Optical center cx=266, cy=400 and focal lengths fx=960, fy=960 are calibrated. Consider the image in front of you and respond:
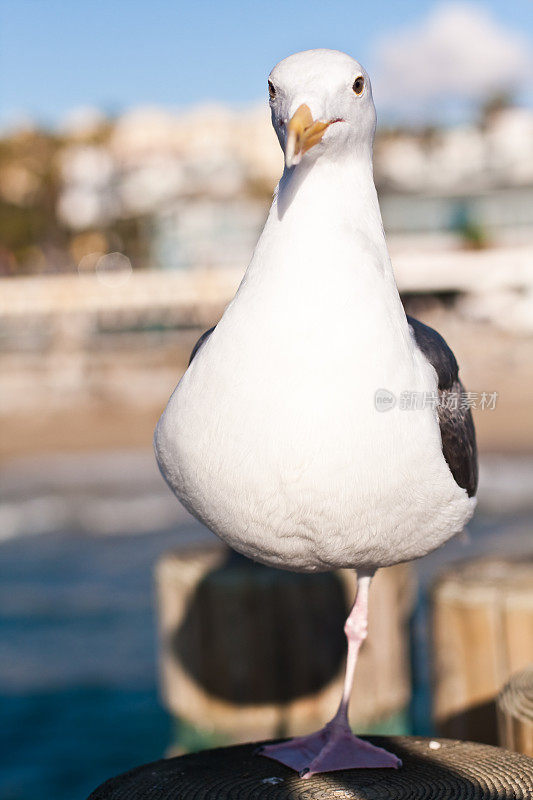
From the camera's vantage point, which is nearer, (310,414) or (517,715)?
→ (310,414)

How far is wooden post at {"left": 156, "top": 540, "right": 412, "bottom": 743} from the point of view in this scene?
21.5ft

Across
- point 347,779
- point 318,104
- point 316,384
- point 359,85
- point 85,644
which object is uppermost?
point 359,85

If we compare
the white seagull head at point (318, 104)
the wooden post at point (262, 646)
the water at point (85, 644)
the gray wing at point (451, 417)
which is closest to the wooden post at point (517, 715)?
the gray wing at point (451, 417)

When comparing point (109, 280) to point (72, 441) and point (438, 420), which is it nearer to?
point (72, 441)

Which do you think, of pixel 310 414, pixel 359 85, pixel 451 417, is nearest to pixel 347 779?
pixel 451 417

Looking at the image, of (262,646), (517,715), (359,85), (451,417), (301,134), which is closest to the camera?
(301,134)

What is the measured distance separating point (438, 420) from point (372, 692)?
4.04 m

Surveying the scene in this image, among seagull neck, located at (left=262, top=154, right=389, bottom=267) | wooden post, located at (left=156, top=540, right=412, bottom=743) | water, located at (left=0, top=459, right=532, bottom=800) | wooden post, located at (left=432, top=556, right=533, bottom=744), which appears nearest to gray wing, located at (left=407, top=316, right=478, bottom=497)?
seagull neck, located at (left=262, top=154, right=389, bottom=267)

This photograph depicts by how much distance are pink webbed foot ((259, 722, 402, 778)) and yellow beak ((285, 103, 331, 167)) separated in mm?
2217

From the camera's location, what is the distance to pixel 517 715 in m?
3.93

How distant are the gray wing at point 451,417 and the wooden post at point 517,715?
0.98 meters

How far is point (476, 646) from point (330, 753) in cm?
199

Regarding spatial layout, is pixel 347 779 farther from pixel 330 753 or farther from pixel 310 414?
pixel 310 414

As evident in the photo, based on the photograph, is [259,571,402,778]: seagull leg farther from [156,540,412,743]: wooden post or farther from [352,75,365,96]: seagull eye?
[156,540,412,743]: wooden post
